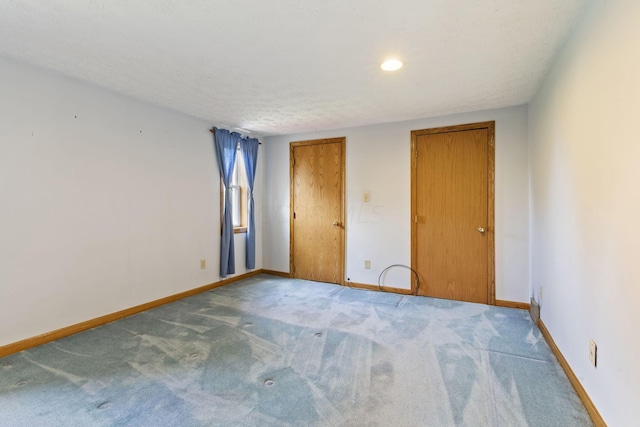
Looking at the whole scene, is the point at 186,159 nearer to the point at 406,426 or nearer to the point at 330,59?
the point at 330,59

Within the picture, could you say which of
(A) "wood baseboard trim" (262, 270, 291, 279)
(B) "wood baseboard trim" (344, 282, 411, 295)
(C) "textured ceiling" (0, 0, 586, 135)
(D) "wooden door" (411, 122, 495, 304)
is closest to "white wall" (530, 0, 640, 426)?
(C) "textured ceiling" (0, 0, 586, 135)

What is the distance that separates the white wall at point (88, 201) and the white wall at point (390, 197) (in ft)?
4.24

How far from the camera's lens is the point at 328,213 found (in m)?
4.64

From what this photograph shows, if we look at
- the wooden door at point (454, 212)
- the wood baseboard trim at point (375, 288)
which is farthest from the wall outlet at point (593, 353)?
the wood baseboard trim at point (375, 288)

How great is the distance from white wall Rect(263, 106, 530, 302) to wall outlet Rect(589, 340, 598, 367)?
6.26 ft

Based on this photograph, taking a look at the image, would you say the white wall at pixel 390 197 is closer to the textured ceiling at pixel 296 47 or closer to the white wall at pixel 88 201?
the textured ceiling at pixel 296 47

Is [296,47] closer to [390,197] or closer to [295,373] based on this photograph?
[295,373]

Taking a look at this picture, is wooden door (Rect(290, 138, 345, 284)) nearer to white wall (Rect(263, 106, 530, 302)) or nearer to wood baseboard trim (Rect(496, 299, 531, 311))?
white wall (Rect(263, 106, 530, 302))

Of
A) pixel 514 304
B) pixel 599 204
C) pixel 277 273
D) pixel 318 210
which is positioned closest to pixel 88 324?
pixel 277 273

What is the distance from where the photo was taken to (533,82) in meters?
2.83

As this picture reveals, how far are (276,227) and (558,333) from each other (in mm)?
3713

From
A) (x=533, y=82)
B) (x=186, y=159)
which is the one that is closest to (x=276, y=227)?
(x=186, y=159)

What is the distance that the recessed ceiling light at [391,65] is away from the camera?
2414 mm

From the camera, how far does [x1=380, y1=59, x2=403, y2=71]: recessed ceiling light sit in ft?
7.92
